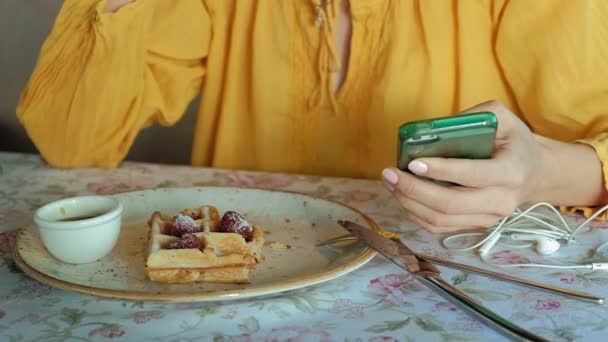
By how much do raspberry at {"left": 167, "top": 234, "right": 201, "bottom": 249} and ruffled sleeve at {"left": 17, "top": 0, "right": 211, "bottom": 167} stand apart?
478 millimetres

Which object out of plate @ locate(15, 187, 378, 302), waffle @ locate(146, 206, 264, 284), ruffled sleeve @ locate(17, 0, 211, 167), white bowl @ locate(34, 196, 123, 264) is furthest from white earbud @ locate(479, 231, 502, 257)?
ruffled sleeve @ locate(17, 0, 211, 167)

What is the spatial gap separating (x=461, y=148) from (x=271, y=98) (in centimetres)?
58

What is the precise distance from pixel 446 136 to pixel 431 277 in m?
0.14

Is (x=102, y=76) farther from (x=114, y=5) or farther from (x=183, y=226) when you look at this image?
(x=183, y=226)

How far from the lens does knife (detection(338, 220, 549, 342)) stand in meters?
0.55

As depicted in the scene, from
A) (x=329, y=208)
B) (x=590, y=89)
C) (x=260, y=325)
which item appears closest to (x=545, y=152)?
(x=590, y=89)

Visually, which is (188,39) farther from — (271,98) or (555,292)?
(555,292)

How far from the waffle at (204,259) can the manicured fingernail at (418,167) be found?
0.61ft

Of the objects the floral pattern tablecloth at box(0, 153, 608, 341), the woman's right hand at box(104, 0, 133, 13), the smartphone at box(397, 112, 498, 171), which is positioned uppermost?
the woman's right hand at box(104, 0, 133, 13)

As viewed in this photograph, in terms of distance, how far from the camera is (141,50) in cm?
112

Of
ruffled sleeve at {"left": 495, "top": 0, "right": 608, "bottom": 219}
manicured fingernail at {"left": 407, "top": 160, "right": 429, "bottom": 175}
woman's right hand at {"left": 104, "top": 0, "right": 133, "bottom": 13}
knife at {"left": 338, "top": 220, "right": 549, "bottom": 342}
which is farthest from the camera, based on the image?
woman's right hand at {"left": 104, "top": 0, "right": 133, "bottom": 13}

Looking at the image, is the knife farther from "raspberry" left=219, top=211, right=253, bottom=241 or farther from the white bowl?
the white bowl

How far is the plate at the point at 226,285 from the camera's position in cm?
60

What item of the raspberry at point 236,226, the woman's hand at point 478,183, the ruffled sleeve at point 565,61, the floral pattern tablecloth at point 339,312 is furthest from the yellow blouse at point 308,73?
the raspberry at point 236,226
